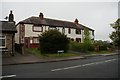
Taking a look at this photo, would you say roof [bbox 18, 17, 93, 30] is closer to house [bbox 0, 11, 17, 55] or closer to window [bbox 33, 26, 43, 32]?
window [bbox 33, 26, 43, 32]

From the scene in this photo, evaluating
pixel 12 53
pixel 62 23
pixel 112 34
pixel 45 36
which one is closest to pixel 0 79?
pixel 12 53

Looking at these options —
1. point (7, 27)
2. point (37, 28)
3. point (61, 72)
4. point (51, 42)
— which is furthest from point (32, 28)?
point (61, 72)

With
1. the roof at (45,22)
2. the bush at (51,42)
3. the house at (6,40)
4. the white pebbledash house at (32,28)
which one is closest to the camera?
the house at (6,40)

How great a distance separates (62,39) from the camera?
32.3 m

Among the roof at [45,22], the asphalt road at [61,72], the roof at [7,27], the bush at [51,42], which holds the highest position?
the roof at [45,22]

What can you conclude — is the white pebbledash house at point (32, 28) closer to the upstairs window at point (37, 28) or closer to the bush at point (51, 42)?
the upstairs window at point (37, 28)

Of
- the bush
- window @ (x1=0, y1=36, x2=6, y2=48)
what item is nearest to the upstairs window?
the bush

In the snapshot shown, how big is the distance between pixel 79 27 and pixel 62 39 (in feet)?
92.0

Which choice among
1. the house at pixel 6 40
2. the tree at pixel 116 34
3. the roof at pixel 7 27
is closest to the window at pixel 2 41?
the house at pixel 6 40

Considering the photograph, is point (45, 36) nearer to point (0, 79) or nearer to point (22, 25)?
point (22, 25)

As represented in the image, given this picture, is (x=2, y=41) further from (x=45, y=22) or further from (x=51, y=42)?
(x=45, y=22)

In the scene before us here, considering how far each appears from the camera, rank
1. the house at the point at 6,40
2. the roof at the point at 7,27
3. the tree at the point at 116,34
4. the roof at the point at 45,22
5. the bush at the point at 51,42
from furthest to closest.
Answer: the tree at the point at 116,34 → the roof at the point at 45,22 → the bush at the point at 51,42 → the roof at the point at 7,27 → the house at the point at 6,40

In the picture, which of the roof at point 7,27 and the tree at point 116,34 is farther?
the tree at point 116,34

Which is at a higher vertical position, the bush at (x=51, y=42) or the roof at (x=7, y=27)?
the roof at (x=7, y=27)
